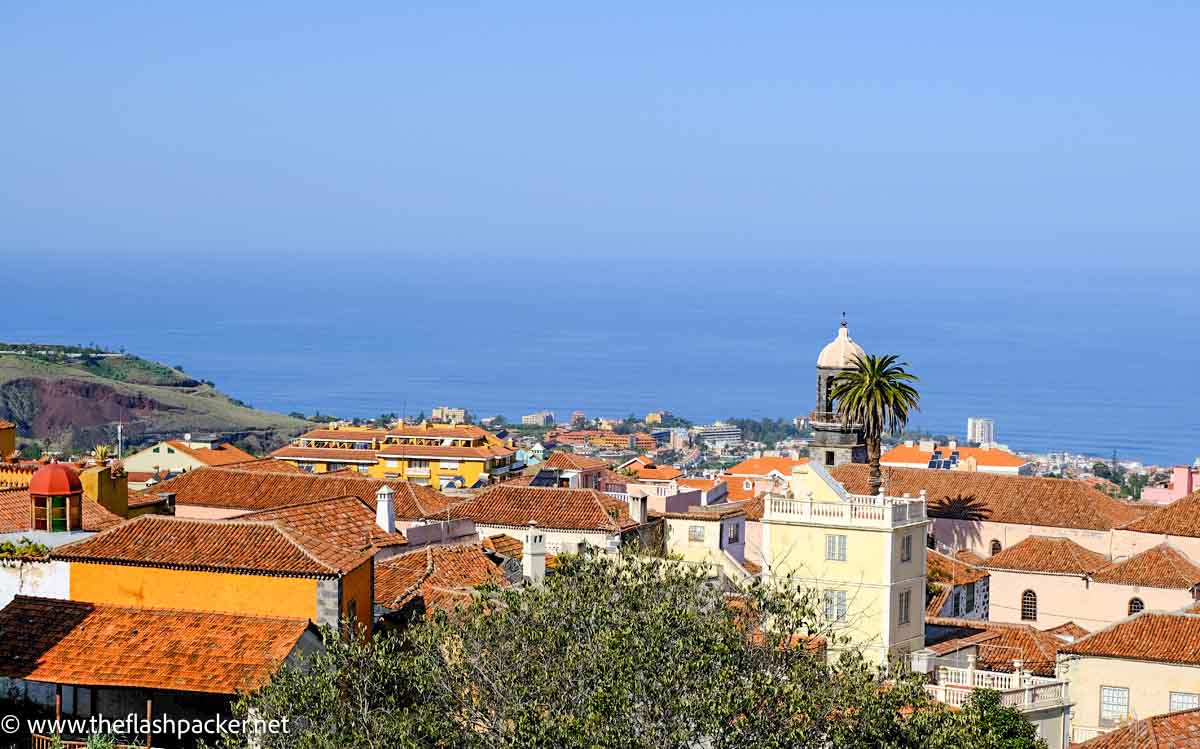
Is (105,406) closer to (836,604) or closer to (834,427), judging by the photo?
(834,427)

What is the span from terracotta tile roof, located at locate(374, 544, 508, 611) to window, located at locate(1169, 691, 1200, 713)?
1304cm

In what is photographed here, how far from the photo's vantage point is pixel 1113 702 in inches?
1539

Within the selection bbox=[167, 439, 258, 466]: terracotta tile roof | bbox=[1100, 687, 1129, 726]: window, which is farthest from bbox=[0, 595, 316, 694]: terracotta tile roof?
bbox=[167, 439, 258, 466]: terracotta tile roof

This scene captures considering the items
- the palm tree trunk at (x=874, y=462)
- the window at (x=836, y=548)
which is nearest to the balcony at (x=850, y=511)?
the window at (x=836, y=548)

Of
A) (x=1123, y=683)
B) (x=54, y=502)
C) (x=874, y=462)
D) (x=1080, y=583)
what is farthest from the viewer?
(x=874, y=462)

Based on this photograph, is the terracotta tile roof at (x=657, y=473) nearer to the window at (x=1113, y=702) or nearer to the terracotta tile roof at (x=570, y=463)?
the terracotta tile roof at (x=570, y=463)

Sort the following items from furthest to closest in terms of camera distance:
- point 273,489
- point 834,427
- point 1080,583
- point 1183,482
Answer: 1. point 1183,482
2. point 834,427
3. point 273,489
4. point 1080,583

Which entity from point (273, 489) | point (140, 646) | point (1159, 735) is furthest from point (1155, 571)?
point (140, 646)

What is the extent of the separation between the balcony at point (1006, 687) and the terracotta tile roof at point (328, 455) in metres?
56.0

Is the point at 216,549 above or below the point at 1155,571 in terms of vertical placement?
above

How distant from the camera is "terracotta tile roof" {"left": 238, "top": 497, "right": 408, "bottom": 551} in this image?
3388 centimetres

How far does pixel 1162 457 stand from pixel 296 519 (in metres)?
172

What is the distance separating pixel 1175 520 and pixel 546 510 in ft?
58.0

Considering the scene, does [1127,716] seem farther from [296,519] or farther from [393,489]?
[393,489]
